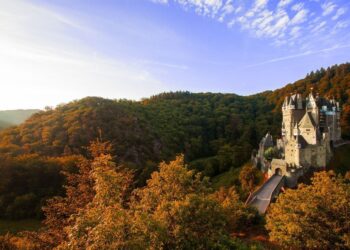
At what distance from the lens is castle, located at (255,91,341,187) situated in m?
45.6

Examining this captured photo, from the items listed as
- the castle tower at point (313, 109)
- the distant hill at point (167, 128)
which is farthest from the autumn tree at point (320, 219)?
the distant hill at point (167, 128)

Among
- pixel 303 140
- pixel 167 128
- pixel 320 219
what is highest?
pixel 167 128

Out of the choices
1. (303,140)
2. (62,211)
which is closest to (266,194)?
(303,140)

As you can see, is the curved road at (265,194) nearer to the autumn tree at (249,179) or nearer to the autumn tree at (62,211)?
the autumn tree at (249,179)

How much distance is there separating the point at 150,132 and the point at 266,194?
57028 mm

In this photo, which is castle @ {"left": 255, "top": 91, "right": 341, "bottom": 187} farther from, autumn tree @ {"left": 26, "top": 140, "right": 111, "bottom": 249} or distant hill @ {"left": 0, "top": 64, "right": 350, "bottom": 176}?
autumn tree @ {"left": 26, "top": 140, "right": 111, "bottom": 249}

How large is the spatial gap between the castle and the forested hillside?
1119 centimetres

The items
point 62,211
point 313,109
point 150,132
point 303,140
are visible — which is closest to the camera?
point 62,211

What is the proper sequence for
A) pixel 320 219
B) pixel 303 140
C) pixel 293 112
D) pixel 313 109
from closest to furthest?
pixel 320 219 → pixel 303 140 → pixel 313 109 → pixel 293 112

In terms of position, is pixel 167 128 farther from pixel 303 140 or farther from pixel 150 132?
pixel 303 140

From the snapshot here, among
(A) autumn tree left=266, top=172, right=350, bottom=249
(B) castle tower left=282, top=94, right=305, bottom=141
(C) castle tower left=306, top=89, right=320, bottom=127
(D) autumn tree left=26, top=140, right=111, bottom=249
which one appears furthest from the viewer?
(B) castle tower left=282, top=94, right=305, bottom=141

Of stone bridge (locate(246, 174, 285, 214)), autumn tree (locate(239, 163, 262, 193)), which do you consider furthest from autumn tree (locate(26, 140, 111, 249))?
autumn tree (locate(239, 163, 262, 193))

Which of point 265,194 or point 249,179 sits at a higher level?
Result: point 249,179

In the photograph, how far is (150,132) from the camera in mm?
93438
